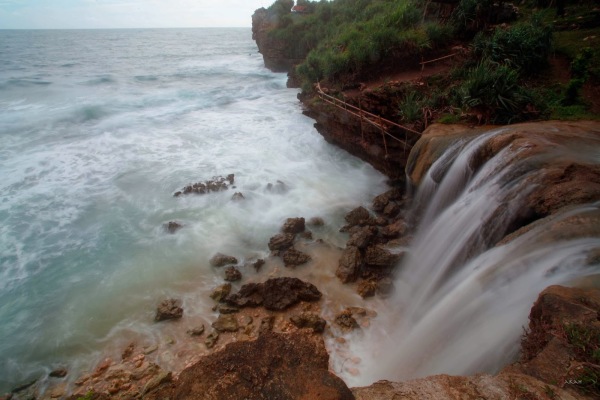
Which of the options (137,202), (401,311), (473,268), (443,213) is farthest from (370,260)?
(137,202)

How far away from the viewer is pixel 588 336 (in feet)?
7.87

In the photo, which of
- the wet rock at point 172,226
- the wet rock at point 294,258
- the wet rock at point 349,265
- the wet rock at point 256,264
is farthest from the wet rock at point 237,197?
the wet rock at point 349,265

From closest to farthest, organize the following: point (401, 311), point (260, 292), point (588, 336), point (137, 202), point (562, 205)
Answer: point (588, 336)
point (562, 205)
point (401, 311)
point (260, 292)
point (137, 202)

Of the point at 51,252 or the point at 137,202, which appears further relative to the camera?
the point at 137,202

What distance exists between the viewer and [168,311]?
5.96 meters

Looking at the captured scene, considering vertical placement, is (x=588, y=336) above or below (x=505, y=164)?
below

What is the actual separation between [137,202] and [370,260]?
7623mm

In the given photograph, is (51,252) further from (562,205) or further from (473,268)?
(562,205)

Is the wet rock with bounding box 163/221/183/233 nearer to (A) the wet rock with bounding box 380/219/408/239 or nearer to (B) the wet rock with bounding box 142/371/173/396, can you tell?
(B) the wet rock with bounding box 142/371/173/396

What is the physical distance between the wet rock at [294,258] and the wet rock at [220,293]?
56.1 inches

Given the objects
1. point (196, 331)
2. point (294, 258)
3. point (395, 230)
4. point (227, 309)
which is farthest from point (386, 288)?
point (196, 331)

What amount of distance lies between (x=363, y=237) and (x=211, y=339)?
3948 millimetres

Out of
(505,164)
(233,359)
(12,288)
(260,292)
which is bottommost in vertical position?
(12,288)

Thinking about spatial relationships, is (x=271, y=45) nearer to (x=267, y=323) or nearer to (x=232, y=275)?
(x=232, y=275)
